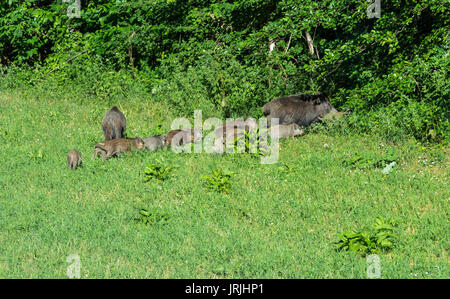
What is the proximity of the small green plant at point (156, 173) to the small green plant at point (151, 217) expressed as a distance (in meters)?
1.39

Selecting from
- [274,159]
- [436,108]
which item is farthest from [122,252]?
[436,108]

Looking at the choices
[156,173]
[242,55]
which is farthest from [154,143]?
[242,55]

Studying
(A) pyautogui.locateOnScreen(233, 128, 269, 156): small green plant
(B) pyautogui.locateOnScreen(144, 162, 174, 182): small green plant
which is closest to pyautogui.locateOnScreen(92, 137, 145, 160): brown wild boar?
(B) pyautogui.locateOnScreen(144, 162, 174, 182): small green plant

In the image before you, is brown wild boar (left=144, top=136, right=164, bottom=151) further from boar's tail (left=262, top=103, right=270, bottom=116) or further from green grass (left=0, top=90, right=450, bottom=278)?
boar's tail (left=262, top=103, right=270, bottom=116)

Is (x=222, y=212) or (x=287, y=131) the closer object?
(x=222, y=212)

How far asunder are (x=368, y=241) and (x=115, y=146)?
4960mm

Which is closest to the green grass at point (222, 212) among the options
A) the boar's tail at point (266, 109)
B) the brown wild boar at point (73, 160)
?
the brown wild boar at point (73, 160)

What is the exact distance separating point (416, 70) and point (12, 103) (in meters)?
9.43

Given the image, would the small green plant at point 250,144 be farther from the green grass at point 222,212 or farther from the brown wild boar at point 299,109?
the brown wild boar at point 299,109

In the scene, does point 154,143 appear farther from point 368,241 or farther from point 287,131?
point 368,241

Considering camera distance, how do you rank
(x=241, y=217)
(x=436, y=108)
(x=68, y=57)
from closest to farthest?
(x=241, y=217)
(x=436, y=108)
(x=68, y=57)

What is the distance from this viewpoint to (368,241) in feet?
18.7

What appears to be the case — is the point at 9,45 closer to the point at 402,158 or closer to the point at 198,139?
the point at 198,139
